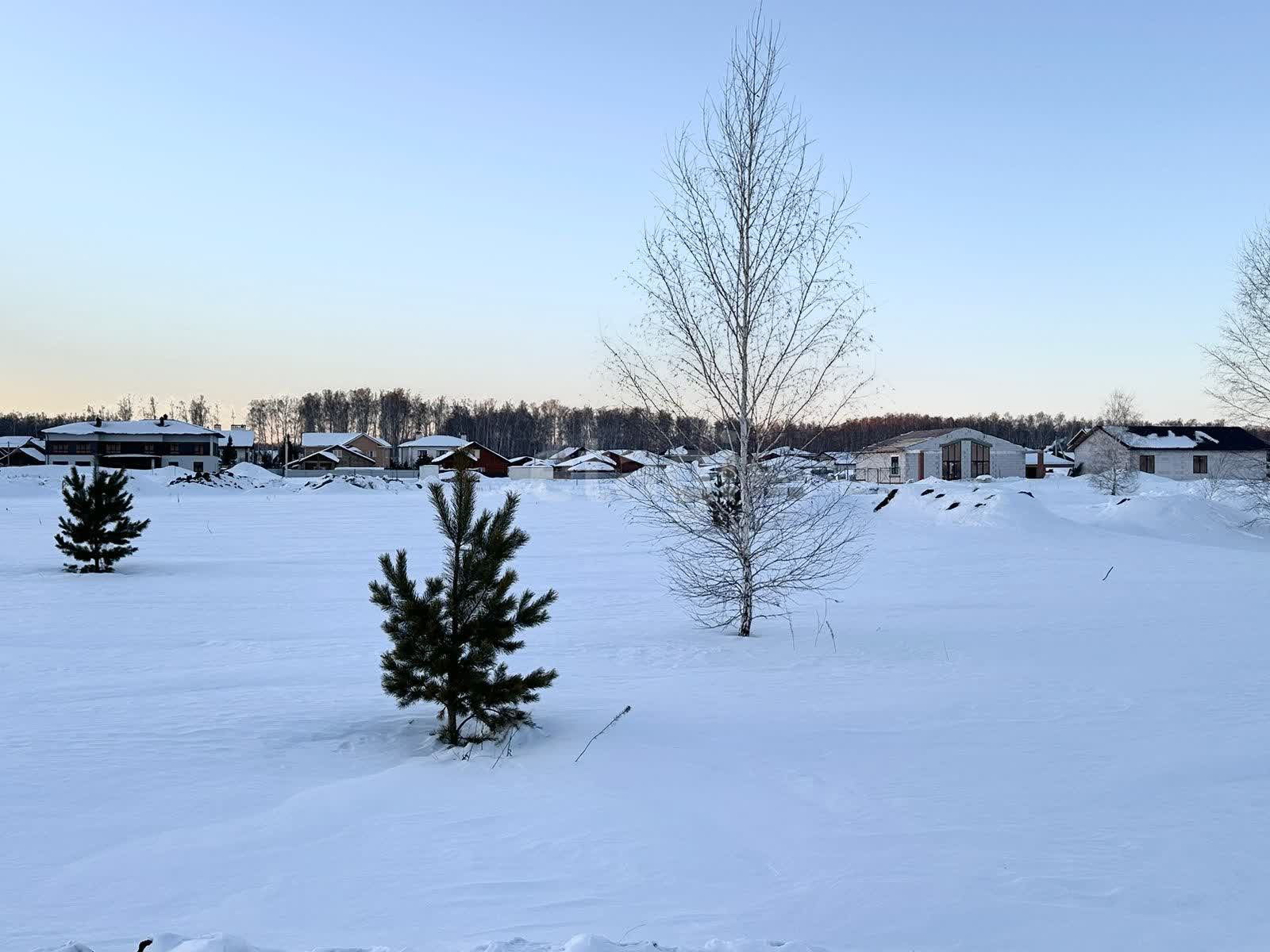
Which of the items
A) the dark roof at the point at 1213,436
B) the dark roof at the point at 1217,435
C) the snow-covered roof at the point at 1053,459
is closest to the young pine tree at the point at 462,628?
the dark roof at the point at 1213,436

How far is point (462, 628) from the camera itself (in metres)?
7.33

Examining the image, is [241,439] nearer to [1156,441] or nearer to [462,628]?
[1156,441]

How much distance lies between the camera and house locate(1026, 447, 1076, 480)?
76.3 m

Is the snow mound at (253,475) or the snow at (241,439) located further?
the snow at (241,439)

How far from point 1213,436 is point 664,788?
75222 mm

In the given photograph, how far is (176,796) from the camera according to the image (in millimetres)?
5965

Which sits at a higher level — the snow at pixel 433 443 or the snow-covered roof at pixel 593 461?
the snow at pixel 433 443

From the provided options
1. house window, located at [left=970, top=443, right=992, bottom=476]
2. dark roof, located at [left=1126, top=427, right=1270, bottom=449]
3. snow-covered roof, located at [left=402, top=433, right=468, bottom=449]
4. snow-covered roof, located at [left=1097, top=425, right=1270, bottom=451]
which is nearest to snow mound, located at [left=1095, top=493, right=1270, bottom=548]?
house window, located at [left=970, top=443, right=992, bottom=476]

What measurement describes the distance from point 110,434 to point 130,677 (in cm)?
Answer: 9502

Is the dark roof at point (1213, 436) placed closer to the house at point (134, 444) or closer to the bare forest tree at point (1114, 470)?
the bare forest tree at point (1114, 470)

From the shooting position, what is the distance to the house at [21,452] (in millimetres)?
104562

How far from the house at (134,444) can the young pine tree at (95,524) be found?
78325 mm

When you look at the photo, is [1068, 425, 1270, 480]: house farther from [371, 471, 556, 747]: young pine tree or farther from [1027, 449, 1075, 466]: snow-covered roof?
[371, 471, 556, 747]: young pine tree

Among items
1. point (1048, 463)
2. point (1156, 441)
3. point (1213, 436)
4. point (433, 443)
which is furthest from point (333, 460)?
point (1213, 436)
